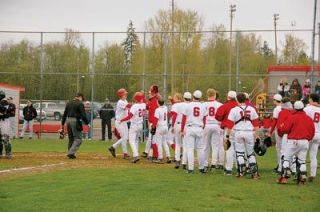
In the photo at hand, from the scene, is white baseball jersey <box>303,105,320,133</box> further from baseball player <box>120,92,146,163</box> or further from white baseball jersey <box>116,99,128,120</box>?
white baseball jersey <box>116,99,128,120</box>

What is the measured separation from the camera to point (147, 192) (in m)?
12.0

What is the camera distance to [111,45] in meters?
33.6

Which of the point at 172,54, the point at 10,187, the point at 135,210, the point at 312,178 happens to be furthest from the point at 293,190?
the point at 172,54

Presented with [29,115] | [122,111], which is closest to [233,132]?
[122,111]

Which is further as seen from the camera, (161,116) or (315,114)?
(161,116)

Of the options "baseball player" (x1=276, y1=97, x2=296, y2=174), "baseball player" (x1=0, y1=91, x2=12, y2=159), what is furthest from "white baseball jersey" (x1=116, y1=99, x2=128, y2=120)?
"baseball player" (x1=276, y1=97, x2=296, y2=174)

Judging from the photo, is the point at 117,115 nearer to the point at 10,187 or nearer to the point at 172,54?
the point at 10,187

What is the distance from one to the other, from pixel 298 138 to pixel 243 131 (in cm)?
149

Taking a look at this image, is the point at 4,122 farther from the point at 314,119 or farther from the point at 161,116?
the point at 314,119

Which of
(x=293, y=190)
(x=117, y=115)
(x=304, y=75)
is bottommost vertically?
(x=293, y=190)

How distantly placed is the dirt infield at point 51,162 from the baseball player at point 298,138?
5168 mm

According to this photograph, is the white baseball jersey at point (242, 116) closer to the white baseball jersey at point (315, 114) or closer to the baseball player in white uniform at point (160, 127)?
the white baseball jersey at point (315, 114)

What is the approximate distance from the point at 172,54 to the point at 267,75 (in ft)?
19.1

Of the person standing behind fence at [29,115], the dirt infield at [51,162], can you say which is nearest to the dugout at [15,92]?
the person standing behind fence at [29,115]
